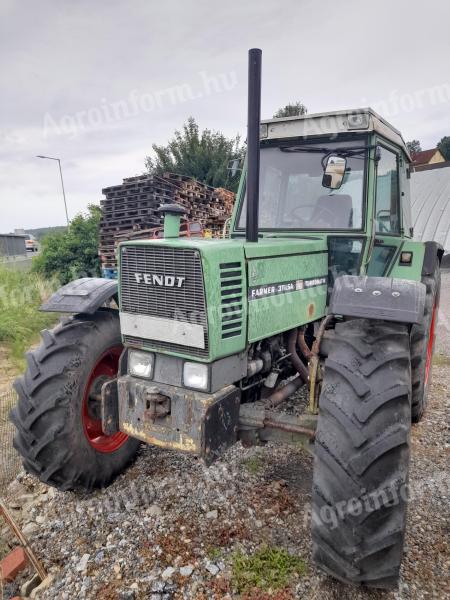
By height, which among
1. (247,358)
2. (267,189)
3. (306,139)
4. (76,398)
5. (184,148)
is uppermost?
(184,148)

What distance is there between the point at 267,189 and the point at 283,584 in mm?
2649

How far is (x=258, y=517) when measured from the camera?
270 cm

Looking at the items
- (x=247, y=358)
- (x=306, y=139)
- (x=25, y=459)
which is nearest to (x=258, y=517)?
(x=247, y=358)

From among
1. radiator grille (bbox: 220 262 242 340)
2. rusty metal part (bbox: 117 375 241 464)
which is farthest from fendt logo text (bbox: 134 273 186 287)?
rusty metal part (bbox: 117 375 241 464)

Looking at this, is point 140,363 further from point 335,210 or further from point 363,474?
point 335,210

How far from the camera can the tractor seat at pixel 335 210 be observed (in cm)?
316

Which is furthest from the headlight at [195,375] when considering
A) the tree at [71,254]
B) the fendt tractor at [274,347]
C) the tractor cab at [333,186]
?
the tree at [71,254]

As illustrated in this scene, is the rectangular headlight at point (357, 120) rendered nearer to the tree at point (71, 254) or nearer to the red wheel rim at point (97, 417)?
the red wheel rim at point (97, 417)

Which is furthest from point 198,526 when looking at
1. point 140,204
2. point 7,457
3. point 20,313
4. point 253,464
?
point 140,204

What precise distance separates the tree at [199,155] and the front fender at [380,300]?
642 inches

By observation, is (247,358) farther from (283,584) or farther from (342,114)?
(342,114)

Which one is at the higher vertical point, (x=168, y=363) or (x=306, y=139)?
(x=306, y=139)

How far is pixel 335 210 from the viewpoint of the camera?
320cm

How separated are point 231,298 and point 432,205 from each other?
18.3 metres
